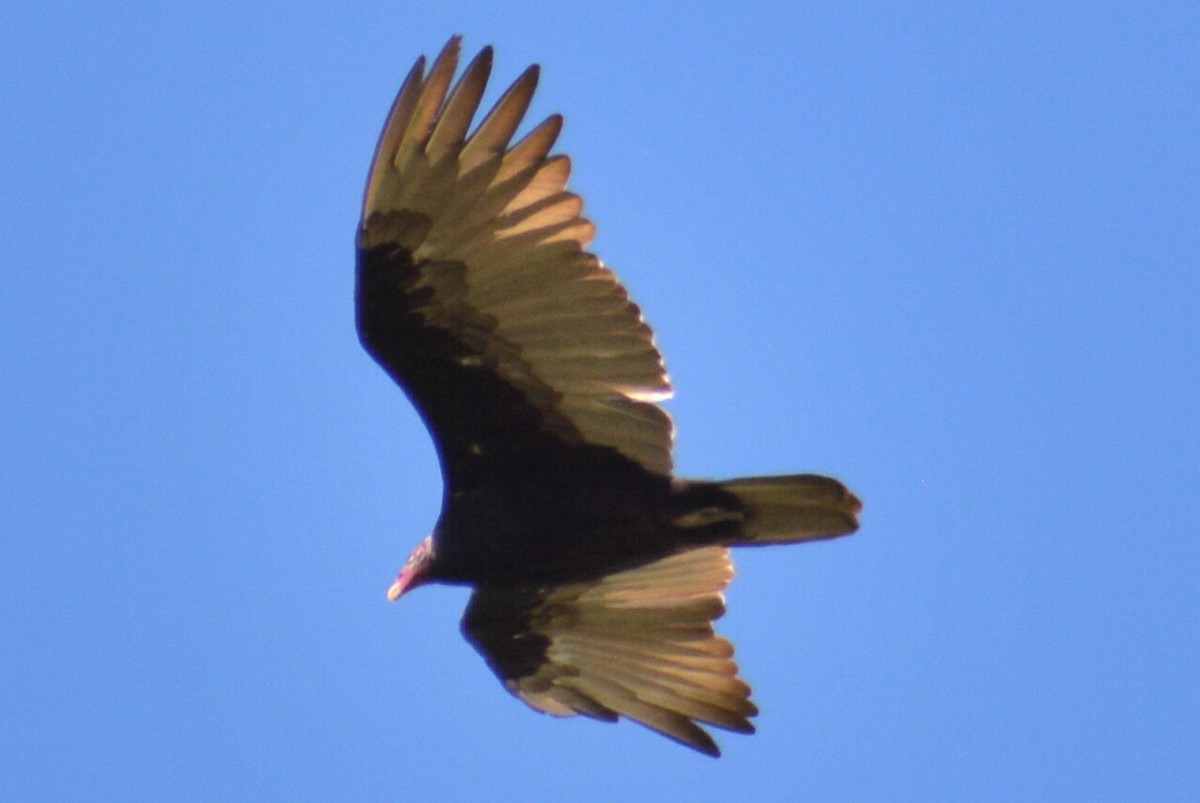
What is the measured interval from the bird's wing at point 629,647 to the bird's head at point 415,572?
0.62 meters

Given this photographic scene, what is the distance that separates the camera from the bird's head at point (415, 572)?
26.8 feet

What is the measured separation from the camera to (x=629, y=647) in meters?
8.99

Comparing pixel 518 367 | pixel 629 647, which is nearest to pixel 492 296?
pixel 518 367

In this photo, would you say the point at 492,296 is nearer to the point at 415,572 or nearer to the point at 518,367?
the point at 518,367

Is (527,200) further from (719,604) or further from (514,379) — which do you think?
(719,604)

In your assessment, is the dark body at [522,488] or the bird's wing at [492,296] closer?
the bird's wing at [492,296]

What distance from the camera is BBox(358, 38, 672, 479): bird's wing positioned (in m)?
7.61

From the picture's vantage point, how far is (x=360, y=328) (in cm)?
788

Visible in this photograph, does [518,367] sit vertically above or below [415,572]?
above

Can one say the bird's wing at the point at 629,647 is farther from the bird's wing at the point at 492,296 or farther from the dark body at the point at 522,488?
the bird's wing at the point at 492,296

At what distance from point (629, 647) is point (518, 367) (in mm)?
1727

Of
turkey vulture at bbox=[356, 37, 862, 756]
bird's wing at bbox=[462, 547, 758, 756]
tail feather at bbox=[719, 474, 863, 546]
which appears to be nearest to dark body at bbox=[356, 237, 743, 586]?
turkey vulture at bbox=[356, 37, 862, 756]

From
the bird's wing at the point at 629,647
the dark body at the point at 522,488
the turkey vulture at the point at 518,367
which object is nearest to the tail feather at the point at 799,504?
the turkey vulture at the point at 518,367

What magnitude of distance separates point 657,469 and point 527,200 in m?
1.26
